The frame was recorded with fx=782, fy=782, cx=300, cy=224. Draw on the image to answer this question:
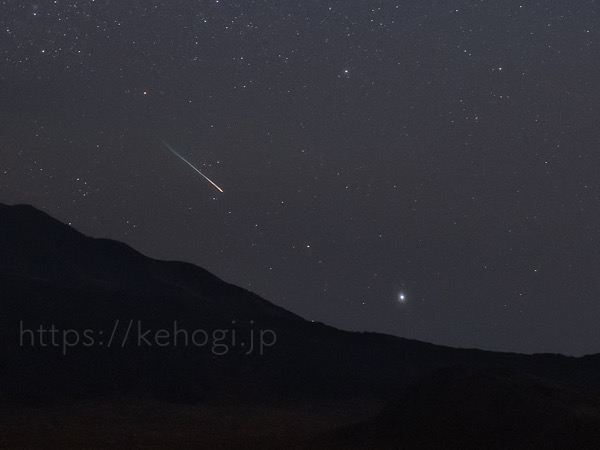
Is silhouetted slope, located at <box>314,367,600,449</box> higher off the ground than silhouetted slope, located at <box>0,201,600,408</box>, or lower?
lower

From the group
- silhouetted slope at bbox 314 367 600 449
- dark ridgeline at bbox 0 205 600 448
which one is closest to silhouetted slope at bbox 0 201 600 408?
dark ridgeline at bbox 0 205 600 448

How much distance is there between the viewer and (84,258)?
58875mm

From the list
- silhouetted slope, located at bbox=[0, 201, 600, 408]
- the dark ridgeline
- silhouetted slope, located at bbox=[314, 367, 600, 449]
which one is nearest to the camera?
silhouetted slope, located at bbox=[314, 367, 600, 449]

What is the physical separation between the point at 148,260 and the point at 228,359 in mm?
21583

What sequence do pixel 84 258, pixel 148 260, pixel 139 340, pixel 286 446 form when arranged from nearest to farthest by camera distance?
pixel 286 446, pixel 139 340, pixel 84 258, pixel 148 260

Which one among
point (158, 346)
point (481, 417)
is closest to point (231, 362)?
point (158, 346)

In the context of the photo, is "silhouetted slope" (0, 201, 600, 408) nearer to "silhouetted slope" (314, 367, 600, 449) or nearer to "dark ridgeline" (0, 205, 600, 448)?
"dark ridgeline" (0, 205, 600, 448)

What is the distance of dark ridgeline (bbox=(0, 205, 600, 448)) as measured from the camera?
84.7ft

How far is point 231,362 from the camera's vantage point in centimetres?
4547

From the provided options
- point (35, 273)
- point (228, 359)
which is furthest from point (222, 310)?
point (35, 273)

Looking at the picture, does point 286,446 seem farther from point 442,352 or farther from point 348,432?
point 442,352

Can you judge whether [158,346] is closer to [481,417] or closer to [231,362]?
[231,362]

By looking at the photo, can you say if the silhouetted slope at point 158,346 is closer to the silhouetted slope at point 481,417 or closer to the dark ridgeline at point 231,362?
the dark ridgeline at point 231,362

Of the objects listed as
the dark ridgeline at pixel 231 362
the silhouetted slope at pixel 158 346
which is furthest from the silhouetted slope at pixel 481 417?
the silhouetted slope at pixel 158 346
